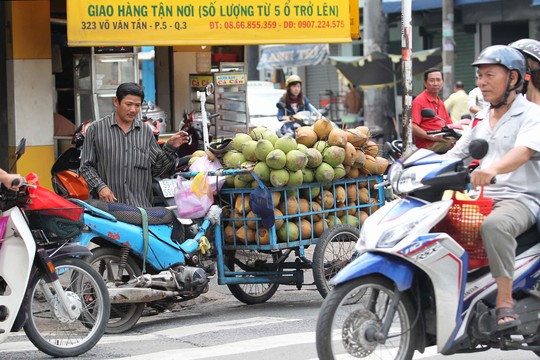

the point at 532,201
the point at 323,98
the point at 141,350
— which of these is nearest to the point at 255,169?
the point at 141,350

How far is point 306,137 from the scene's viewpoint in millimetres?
8172

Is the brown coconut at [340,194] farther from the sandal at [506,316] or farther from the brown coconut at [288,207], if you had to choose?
the sandal at [506,316]

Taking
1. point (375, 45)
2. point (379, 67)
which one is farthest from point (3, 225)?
point (375, 45)

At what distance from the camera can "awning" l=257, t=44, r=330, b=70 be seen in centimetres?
3046

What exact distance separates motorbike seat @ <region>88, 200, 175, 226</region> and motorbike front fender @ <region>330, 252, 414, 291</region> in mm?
2701

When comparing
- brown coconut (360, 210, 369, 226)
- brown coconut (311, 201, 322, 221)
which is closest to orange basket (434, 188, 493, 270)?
brown coconut (311, 201, 322, 221)

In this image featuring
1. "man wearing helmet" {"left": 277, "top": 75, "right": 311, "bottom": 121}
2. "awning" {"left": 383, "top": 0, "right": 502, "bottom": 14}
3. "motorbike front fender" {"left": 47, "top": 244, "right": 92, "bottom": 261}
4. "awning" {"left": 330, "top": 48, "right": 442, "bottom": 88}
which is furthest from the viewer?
"awning" {"left": 383, "top": 0, "right": 502, "bottom": 14}

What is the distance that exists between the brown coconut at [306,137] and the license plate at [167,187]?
1.08 metres

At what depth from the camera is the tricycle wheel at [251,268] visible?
8.27 metres

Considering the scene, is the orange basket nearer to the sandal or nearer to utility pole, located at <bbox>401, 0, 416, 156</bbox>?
the sandal

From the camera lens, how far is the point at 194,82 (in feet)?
44.2

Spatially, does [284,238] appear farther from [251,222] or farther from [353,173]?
[353,173]

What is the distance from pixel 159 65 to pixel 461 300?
9.29 metres

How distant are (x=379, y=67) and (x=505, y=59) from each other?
18.2 m
